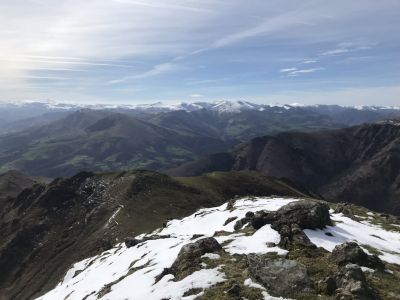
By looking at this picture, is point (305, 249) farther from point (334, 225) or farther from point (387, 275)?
point (334, 225)

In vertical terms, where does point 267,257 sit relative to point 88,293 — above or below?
above

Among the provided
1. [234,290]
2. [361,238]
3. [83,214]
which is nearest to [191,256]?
[234,290]

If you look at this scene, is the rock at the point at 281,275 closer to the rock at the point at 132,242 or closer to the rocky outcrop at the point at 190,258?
the rocky outcrop at the point at 190,258

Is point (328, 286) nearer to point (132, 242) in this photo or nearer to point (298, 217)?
point (298, 217)

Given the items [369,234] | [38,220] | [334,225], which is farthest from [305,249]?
[38,220]

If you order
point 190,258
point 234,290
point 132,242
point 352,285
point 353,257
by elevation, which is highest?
point 352,285

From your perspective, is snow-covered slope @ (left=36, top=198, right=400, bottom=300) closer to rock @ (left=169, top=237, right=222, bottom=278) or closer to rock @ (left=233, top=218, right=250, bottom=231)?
rock @ (left=169, top=237, right=222, bottom=278)
